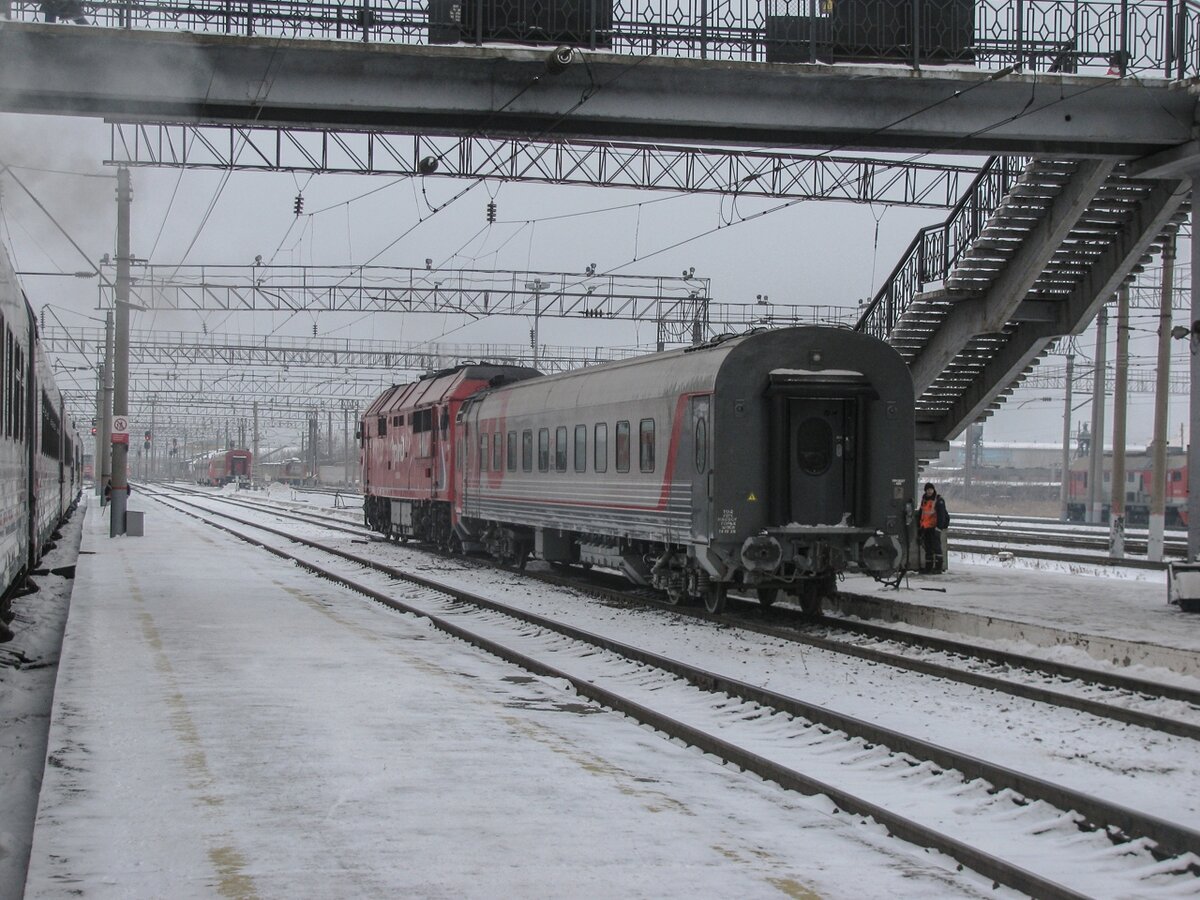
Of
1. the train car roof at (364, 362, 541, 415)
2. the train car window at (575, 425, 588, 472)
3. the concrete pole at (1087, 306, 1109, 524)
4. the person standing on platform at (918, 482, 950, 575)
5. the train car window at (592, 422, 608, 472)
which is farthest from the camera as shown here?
the concrete pole at (1087, 306, 1109, 524)

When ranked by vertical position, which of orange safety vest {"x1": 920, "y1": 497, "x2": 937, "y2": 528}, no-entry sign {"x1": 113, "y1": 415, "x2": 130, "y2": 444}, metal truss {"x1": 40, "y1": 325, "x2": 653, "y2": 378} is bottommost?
orange safety vest {"x1": 920, "y1": 497, "x2": 937, "y2": 528}

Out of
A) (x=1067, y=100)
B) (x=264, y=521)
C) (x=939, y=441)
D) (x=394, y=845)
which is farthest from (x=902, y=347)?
(x=264, y=521)

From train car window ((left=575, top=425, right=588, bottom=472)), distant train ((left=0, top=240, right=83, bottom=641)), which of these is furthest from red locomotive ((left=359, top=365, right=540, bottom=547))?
distant train ((left=0, top=240, right=83, bottom=641))

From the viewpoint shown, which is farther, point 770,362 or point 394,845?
point 770,362

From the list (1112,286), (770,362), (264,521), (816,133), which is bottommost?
(264,521)

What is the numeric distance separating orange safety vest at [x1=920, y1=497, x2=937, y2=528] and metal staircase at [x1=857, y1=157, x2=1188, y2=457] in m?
3.07

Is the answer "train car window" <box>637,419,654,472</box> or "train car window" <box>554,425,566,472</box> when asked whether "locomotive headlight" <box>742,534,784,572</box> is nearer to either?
"train car window" <box>637,419,654,472</box>

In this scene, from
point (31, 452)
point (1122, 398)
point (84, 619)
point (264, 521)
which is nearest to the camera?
point (84, 619)

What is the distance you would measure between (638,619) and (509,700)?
6.32 metres

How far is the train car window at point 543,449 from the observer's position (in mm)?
22469

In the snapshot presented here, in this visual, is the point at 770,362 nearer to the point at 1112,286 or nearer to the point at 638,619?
the point at 638,619

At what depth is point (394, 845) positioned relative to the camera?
6.56 meters

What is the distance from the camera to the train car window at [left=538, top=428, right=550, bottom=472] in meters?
22.5

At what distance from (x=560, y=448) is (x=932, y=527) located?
585 cm
